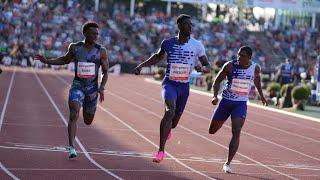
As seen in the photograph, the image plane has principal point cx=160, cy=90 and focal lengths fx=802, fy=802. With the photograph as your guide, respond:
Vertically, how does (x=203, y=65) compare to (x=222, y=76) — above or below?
above

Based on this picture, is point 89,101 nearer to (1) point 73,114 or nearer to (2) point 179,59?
(1) point 73,114

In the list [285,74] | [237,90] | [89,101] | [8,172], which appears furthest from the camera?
[285,74]

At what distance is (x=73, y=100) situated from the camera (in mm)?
11289

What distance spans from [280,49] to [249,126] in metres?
42.7

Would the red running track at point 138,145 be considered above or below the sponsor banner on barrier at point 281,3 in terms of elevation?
below

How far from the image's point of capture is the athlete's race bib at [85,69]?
11.4 meters

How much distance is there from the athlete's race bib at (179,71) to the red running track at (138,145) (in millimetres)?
1279

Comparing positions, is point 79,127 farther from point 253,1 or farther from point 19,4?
point 253,1

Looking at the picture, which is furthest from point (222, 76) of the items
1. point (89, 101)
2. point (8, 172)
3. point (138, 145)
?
point (8, 172)

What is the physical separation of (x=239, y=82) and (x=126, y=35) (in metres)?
47.7

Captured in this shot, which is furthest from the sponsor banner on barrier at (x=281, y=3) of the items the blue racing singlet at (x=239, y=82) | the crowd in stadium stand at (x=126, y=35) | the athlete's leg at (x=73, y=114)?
the athlete's leg at (x=73, y=114)

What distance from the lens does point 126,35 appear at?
58.8 meters

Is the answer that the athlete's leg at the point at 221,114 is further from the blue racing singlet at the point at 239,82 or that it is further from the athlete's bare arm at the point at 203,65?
the athlete's bare arm at the point at 203,65

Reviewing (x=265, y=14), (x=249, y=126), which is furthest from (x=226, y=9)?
(x=249, y=126)
